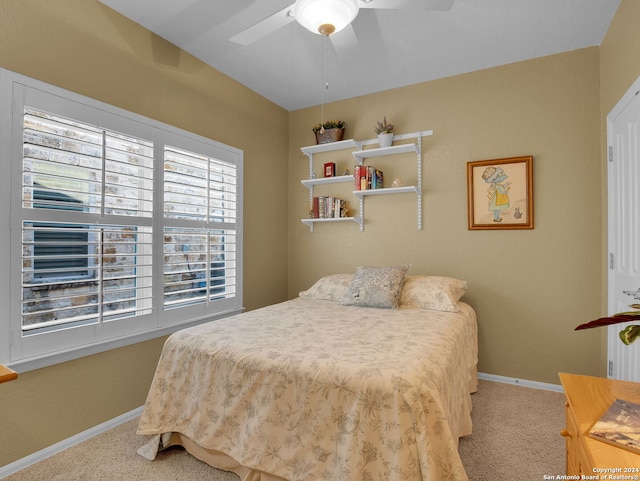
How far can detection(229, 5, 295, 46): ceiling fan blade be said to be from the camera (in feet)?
5.99

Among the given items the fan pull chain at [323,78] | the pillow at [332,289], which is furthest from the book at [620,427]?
the fan pull chain at [323,78]

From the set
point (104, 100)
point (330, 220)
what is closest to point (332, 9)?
point (104, 100)

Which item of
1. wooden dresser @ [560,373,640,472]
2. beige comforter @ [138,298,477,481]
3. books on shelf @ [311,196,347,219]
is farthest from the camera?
books on shelf @ [311,196,347,219]

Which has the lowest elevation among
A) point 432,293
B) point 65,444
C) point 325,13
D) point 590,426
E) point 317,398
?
point 65,444

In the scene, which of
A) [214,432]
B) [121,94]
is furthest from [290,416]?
[121,94]

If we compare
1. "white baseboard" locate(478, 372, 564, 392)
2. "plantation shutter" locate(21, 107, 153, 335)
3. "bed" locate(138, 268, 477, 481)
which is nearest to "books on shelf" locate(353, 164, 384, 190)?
"bed" locate(138, 268, 477, 481)

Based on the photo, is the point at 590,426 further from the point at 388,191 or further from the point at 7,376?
the point at 388,191

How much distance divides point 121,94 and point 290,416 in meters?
2.38

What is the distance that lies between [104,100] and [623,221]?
3525 mm

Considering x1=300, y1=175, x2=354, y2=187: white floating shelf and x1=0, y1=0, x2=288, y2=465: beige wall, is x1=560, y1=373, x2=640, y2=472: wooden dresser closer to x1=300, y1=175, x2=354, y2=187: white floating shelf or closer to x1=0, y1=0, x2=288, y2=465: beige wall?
x1=0, y1=0, x2=288, y2=465: beige wall

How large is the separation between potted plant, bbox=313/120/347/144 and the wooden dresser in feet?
9.77

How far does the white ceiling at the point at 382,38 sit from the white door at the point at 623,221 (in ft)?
2.50

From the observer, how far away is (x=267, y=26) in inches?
76.2

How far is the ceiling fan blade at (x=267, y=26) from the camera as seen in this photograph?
5.99ft
